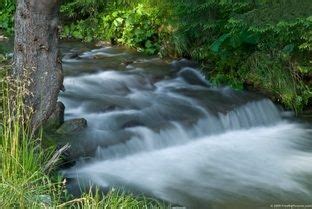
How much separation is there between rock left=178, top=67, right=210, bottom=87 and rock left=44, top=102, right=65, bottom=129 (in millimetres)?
3497

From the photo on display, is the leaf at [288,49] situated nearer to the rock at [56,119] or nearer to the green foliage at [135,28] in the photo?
the green foliage at [135,28]

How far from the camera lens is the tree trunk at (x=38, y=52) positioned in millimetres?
5164

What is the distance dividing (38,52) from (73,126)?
123 cm

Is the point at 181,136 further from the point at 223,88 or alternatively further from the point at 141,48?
the point at 141,48

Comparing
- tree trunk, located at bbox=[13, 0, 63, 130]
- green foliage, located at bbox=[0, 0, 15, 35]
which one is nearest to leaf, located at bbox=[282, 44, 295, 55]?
tree trunk, located at bbox=[13, 0, 63, 130]

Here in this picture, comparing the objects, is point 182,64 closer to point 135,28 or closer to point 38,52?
point 135,28

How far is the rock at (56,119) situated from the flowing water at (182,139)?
0.32m

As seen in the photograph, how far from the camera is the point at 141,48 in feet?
35.7

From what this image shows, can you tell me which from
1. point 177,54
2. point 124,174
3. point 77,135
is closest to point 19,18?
point 77,135

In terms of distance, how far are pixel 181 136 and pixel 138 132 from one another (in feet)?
2.13

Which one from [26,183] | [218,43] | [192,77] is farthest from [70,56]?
[26,183]

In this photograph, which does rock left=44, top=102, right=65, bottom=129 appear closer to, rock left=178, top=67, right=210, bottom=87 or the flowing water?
the flowing water

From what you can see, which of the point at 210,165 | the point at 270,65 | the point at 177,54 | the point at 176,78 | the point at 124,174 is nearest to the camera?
the point at 124,174

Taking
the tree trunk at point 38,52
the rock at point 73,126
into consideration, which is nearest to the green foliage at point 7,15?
the rock at point 73,126
